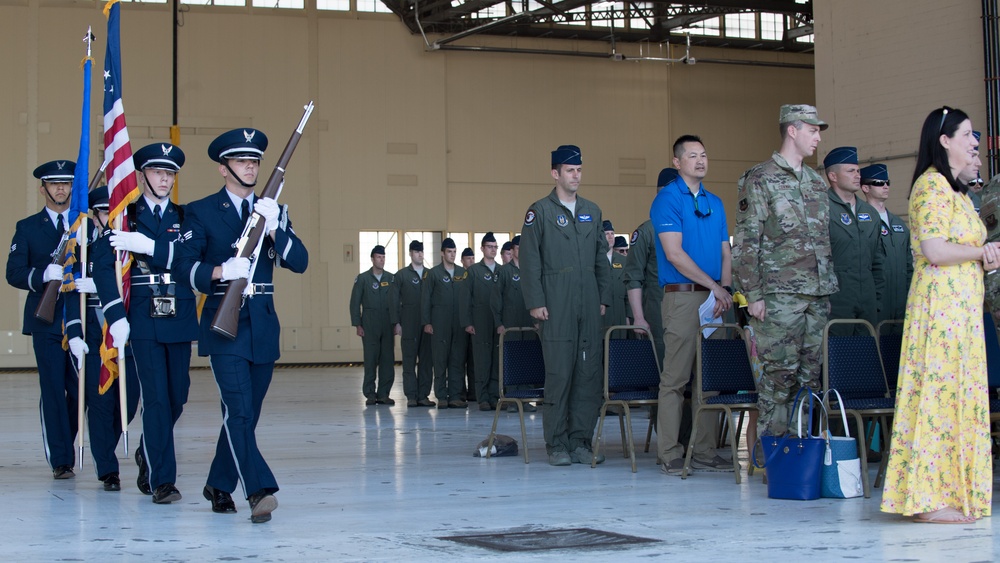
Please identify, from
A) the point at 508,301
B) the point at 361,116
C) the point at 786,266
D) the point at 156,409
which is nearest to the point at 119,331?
the point at 156,409

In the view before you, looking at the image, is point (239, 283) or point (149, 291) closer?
point (239, 283)

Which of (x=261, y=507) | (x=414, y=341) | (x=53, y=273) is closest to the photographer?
(x=261, y=507)

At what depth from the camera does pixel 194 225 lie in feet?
17.9

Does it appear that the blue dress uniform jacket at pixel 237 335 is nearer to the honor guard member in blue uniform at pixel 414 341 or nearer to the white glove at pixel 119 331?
the white glove at pixel 119 331

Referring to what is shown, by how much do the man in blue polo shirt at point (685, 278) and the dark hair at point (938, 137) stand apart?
1.78 metres

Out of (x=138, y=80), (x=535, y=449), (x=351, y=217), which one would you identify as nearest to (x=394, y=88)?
(x=351, y=217)

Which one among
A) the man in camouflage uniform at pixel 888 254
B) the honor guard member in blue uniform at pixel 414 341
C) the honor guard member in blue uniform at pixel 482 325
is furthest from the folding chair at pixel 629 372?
the honor guard member in blue uniform at pixel 414 341

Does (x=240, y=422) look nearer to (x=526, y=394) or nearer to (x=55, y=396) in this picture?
(x=55, y=396)

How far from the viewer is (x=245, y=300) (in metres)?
5.30

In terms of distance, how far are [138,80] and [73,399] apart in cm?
1601

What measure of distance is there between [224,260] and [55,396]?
213 cm

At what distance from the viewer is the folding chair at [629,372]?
6922mm

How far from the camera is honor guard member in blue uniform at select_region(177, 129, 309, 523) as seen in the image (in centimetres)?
521

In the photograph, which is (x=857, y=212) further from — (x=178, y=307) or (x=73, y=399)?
(x=73, y=399)
